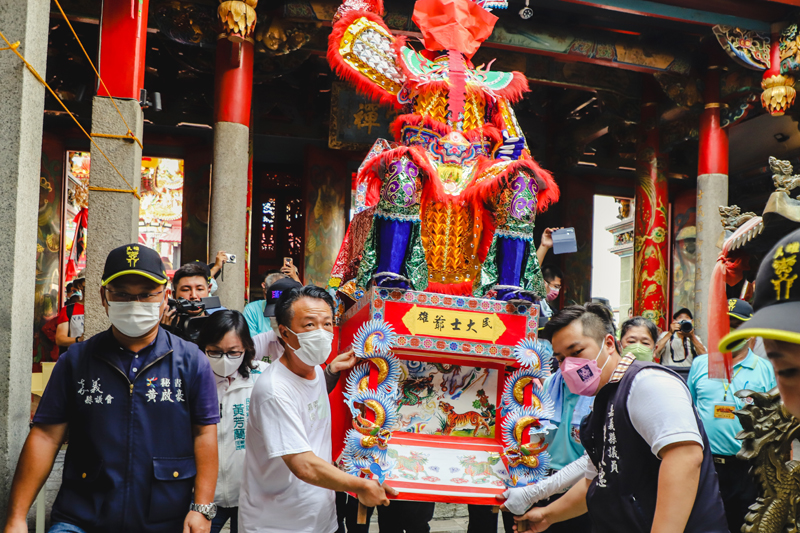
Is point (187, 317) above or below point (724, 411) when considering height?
above

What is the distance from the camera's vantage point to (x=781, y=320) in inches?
36.3

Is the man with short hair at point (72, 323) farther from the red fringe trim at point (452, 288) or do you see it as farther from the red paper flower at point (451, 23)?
the red paper flower at point (451, 23)

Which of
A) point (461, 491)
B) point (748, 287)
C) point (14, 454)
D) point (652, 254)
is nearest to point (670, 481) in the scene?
point (748, 287)

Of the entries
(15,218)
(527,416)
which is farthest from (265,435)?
(527,416)

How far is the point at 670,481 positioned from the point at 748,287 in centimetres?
93

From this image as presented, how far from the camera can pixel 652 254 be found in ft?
30.6

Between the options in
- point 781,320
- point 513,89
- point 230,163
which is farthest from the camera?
point 230,163

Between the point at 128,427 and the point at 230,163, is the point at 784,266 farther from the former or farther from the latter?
the point at 230,163

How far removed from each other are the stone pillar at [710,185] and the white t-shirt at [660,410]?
6.76m

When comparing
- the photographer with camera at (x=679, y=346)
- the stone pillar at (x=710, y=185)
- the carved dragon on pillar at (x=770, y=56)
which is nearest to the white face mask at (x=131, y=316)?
the photographer with camera at (x=679, y=346)

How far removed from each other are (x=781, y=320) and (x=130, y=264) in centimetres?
177

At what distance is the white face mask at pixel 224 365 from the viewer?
290cm

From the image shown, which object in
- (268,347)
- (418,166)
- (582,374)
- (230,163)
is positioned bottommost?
(268,347)

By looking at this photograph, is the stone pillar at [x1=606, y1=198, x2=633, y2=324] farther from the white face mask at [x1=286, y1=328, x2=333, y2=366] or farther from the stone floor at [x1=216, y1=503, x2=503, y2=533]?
the white face mask at [x1=286, y1=328, x2=333, y2=366]
